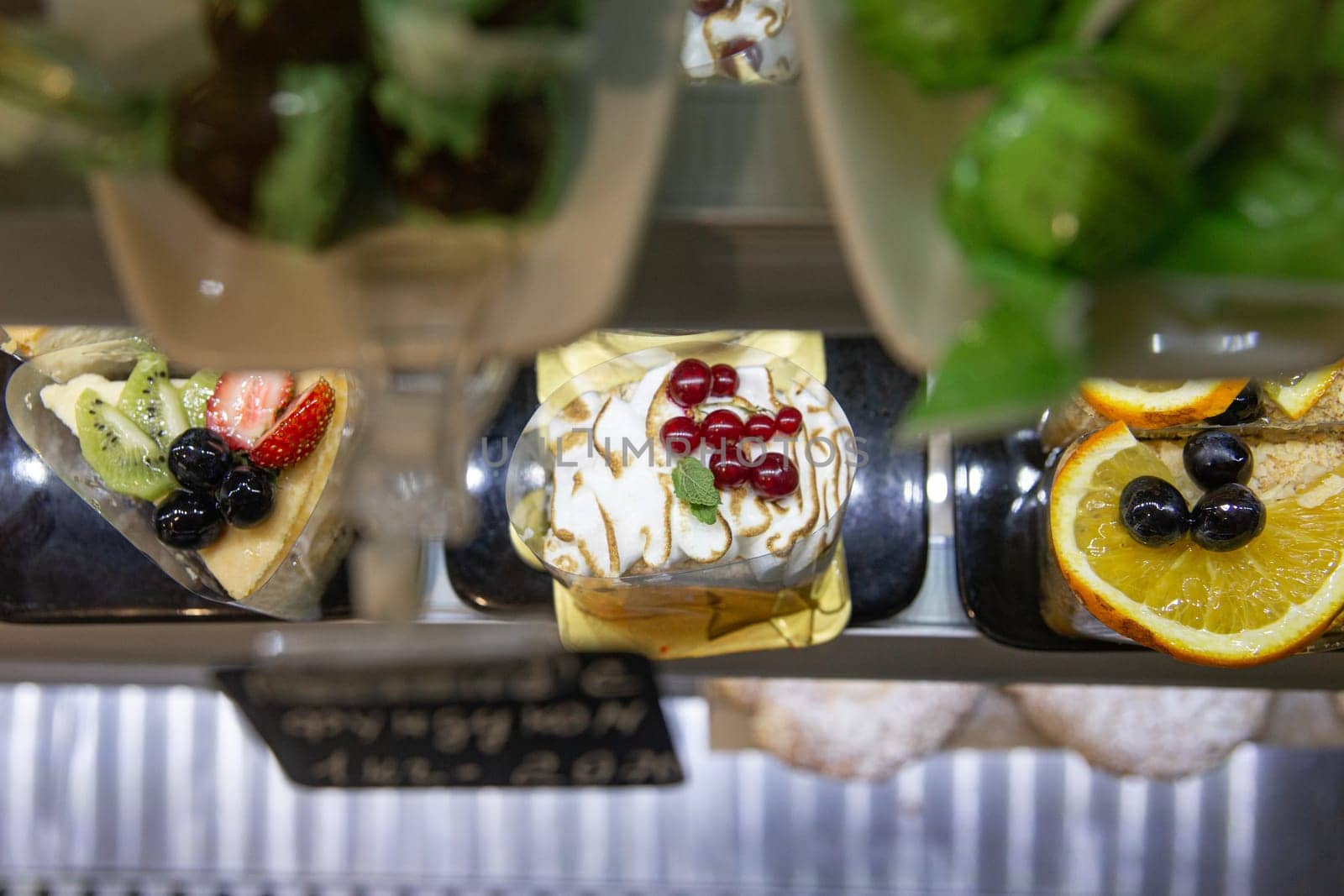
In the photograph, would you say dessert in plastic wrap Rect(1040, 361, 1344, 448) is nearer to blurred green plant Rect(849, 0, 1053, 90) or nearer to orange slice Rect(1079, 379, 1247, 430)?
orange slice Rect(1079, 379, 1247, 430)

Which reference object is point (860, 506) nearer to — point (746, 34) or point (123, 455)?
point (746, 34)

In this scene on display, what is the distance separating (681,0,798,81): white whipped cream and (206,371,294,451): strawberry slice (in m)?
0.54

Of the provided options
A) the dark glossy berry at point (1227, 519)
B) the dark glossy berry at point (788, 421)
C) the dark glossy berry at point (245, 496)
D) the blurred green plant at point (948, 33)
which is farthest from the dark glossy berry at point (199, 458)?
the dark glossy berry at point (1227, 519)

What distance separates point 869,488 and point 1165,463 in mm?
281

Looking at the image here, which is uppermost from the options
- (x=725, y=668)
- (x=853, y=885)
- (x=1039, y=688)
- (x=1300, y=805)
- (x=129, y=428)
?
(x=129, y=428)

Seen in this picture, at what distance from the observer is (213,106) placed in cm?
38

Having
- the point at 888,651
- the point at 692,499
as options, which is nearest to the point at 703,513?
the point at 692,499

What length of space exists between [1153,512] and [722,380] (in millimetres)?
408

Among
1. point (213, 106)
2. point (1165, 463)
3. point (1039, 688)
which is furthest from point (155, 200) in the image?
point (1039, 688)

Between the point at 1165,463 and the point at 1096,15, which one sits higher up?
the point at 1096,15

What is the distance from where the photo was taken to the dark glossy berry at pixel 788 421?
0.98 meters

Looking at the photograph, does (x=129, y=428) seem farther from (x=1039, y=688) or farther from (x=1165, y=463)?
(x=1039, y=688)

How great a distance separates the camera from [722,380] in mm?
992

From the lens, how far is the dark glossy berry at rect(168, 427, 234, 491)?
37.5 inches
